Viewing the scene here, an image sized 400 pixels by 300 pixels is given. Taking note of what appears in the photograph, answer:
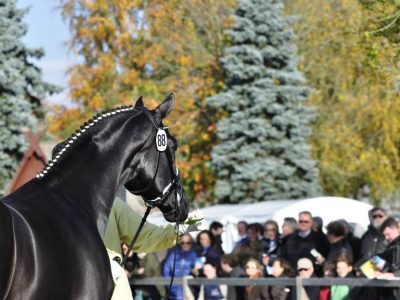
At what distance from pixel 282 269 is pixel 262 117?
18.2 m

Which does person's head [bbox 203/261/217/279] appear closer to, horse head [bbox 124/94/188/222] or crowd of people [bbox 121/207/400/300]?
crowd of people [bbox 121/207/400/300]

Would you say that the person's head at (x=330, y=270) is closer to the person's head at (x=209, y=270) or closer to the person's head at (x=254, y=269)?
the person's head at (x=254, y=269)

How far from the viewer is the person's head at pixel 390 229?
1134 cm

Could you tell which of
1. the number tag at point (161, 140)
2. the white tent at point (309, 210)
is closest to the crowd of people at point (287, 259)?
the white tent at point (309, 210)

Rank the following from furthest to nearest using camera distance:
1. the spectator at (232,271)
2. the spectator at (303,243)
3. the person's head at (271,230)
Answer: the person's head at (271,230) → the spectator at (303,243) → the spectator at (232,271)

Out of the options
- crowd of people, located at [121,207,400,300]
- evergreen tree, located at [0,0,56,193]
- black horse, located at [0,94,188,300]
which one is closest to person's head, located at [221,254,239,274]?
crowd of people, located at [121,207,400,300]

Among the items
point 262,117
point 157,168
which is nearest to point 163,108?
point 157,168

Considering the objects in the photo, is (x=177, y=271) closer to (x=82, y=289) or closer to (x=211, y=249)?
(x=211, y=249)

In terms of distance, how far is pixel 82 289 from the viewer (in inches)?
227

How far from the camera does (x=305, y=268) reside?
1155 centimetres

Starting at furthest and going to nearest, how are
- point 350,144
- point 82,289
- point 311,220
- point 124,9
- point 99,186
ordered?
1. point 124,9
2. point 350,144
3. point 311,220
4. point 99,186
5. point 82,289

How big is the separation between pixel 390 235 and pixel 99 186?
569 cm

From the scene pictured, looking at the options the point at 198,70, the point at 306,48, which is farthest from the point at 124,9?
the point at 306,48

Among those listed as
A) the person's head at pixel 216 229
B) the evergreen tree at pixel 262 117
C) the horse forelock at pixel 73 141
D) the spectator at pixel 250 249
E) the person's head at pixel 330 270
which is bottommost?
the person's head at pixel 330 270
